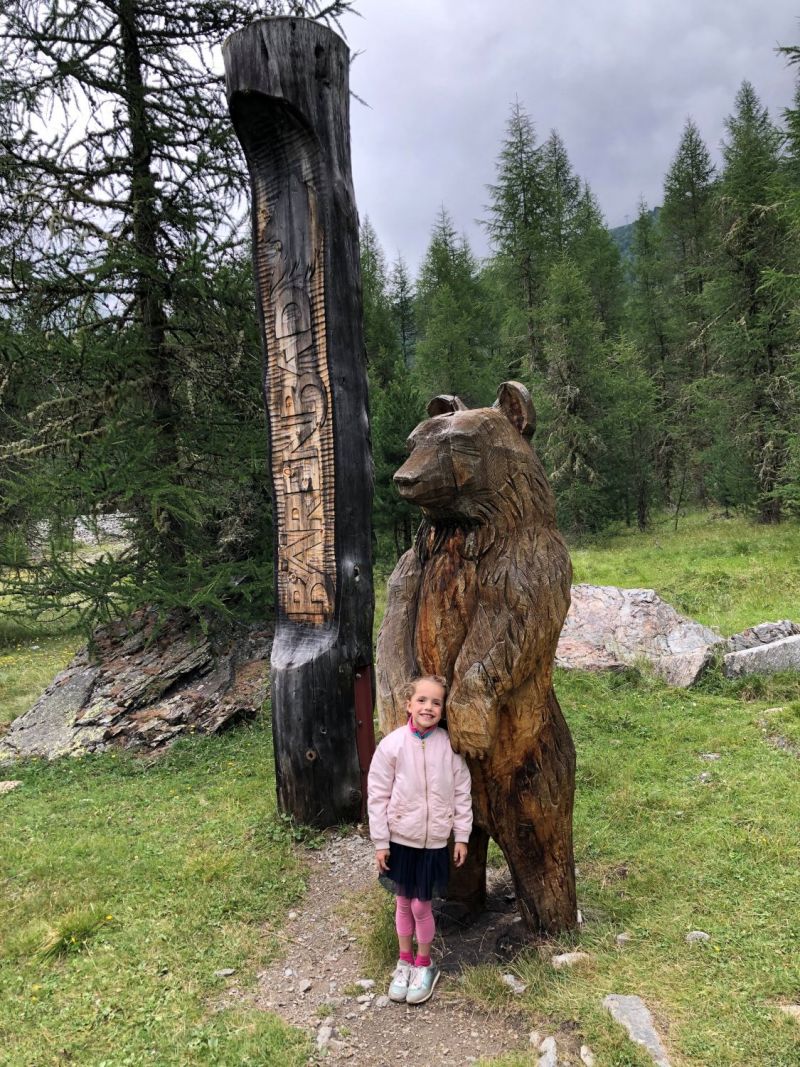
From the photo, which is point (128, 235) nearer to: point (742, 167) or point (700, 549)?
point (700, 549)

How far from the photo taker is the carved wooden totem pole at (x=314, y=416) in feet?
14.9

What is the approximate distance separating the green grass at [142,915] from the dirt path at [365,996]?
5.2 inches

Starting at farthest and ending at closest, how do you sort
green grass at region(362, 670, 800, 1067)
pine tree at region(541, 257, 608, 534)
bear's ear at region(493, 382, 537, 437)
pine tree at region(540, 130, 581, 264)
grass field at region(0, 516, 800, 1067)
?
pine tree at region(540, 130, 581, 264) → pine tree at region(541, 257, 608, 534) → bear's ear at region(493, 382, 537, 437) → grass field at region(0, 516, 800, 1067) → green grass at region(362, 670, 800, 1067)

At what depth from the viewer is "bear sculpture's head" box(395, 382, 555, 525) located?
8.90ft

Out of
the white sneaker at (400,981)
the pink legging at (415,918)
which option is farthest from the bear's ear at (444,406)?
the white sneaker at (400,981)

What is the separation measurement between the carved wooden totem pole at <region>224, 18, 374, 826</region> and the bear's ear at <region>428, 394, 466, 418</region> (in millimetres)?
1662

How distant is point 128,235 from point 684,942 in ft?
26.7

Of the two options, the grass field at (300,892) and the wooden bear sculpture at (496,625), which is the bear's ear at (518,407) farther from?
the grass field at (300,892)

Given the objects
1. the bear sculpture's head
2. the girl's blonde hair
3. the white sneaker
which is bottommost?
the white sneaker

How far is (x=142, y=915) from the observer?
3568mm

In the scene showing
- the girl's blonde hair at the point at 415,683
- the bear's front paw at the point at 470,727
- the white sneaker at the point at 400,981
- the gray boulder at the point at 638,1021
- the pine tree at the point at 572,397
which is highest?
the pine tree at the point at 572,397

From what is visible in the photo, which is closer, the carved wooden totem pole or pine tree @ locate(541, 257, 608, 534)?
the carved wooden totem pole

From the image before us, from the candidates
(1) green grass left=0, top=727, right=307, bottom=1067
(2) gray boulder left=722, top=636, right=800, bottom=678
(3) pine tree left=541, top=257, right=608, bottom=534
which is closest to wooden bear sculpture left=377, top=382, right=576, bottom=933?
(1) green grass left=0, top=727, right=307, bottom=1067

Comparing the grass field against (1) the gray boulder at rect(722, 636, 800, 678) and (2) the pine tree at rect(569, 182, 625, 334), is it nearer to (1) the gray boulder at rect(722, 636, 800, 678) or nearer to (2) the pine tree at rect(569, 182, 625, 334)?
(1) the gray boulder at rect(722, 636, 800, 678)
